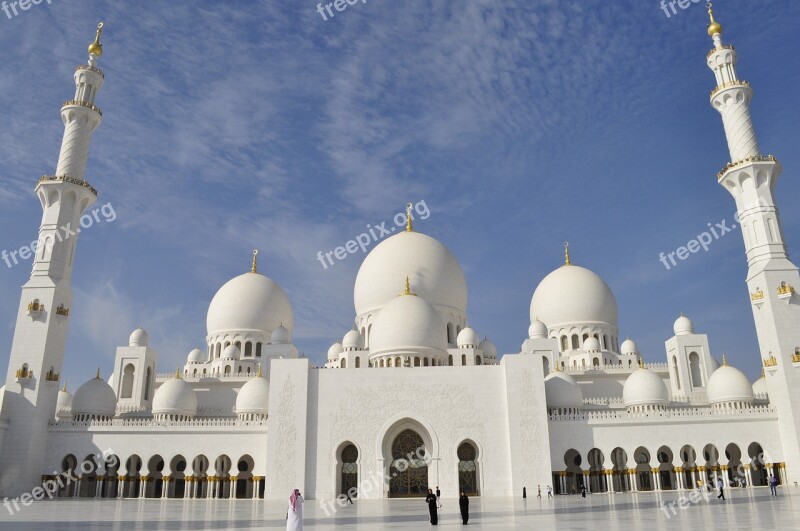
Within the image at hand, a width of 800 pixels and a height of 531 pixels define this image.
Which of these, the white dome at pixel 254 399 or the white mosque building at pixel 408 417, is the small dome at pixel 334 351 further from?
the white dome at pixel 254 399

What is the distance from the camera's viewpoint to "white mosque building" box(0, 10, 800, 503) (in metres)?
22.1

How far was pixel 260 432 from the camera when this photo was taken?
23.6m

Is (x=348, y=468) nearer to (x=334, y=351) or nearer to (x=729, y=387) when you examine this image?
(x=334, y=351)

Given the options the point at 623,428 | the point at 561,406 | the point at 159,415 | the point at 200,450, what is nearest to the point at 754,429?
the point at 623,428

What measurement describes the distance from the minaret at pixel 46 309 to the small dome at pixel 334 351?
11.5 metres

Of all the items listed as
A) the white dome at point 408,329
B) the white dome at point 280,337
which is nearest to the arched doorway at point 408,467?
the white dome at point 408,329

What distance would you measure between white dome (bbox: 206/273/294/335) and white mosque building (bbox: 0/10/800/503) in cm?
635

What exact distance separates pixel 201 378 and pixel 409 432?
1184 cm

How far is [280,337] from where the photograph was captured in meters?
31.0

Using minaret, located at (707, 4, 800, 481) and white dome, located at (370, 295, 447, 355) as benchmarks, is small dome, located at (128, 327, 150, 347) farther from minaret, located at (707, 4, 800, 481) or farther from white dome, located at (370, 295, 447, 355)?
minaret, located at (707, 4, 800, 481)

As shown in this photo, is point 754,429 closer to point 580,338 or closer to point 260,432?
point 580,338

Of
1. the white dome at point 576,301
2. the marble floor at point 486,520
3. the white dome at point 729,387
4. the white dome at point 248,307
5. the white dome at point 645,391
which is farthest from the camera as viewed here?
the white dome at point 248,307

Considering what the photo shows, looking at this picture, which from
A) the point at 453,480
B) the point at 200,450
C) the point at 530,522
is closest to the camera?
the point at 530,522

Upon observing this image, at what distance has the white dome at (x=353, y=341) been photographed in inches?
1096
